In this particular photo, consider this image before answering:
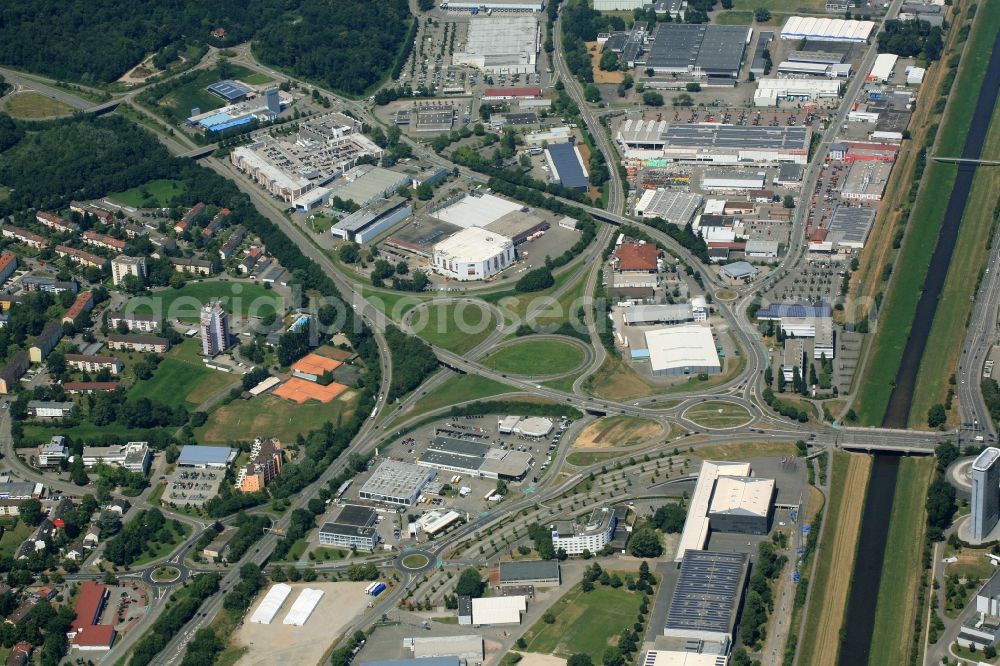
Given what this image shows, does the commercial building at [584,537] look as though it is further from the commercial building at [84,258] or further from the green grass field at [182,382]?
the commercial building at [84,258]

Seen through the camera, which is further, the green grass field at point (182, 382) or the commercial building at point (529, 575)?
the green grass field at point (182, 382)

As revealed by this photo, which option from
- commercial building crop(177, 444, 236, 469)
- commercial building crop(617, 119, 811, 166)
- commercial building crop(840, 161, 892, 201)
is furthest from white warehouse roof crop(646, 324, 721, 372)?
commercial building crop(177, 444, 236, 469)

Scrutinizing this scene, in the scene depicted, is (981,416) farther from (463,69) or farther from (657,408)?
(463,69)

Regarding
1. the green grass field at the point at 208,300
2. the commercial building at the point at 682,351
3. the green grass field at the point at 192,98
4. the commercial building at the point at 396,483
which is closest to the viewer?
the commercial building at the point at 396,483

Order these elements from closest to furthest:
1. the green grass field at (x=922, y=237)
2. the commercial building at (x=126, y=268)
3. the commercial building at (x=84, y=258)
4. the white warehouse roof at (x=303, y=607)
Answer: the white warehouse roof at (x=303, y=607) < the green grass field at (x=922, y=237) < the commercial building at (x=126, y=268) < the commercial building at (x=84, y=258)

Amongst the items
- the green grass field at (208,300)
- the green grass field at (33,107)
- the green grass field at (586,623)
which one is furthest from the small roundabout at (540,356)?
the green grass field at (33,107)

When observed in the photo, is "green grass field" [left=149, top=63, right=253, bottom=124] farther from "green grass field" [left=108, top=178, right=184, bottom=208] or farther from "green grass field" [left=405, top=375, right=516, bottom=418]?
"green grass field" [left=405, top=375, right=516, bottom=418]
